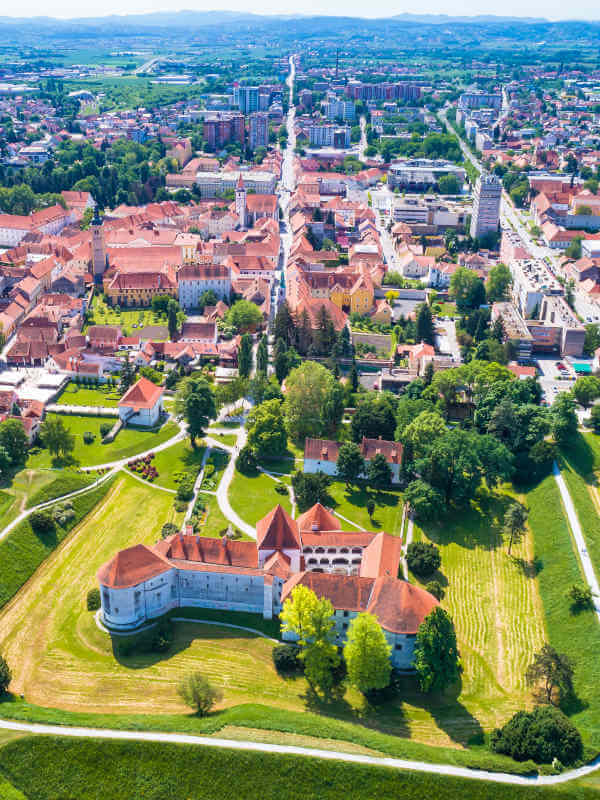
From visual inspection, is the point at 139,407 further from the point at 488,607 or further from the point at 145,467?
the point at 488,607

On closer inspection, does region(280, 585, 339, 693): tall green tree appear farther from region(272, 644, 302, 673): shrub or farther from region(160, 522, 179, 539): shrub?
region(160, 522, 179, 539): shrub

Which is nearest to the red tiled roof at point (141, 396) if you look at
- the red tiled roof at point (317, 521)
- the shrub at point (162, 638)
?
the red tiled roof at point (317, 521)

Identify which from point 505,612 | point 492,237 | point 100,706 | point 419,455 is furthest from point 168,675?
point 492,237

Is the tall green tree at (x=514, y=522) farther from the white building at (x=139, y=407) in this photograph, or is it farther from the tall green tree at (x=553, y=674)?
the white building at (x=139, y=407)

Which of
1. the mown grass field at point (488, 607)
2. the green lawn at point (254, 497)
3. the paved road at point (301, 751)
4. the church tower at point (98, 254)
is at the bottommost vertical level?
the mown grass field at point (488, 607)

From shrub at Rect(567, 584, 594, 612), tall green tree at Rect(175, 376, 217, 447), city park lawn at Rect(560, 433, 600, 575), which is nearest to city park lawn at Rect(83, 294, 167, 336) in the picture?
tall green tree at Rect(175, 376, 217, 447)

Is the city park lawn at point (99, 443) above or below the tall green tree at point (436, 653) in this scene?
below
